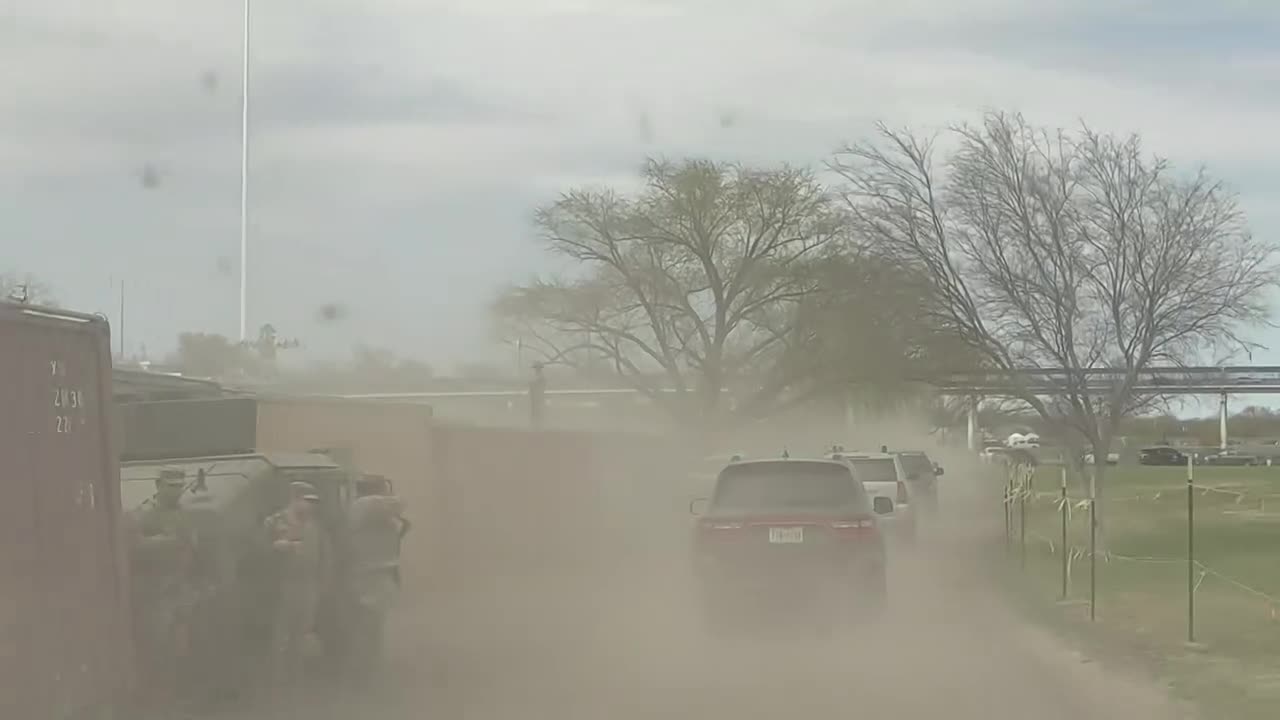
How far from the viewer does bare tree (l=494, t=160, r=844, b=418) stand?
43.9 metres

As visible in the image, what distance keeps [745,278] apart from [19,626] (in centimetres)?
3779

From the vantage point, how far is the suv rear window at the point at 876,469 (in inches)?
1053

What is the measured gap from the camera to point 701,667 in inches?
517

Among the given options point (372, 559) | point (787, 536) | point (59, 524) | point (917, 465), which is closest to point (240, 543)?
point (372, 559)

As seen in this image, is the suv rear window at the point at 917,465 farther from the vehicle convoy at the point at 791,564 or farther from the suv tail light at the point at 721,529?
the suv tail light at the point at 721,529

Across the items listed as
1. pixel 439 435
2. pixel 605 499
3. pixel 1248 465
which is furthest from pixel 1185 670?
pixel 1248 465

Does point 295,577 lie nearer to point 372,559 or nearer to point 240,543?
point 240,543

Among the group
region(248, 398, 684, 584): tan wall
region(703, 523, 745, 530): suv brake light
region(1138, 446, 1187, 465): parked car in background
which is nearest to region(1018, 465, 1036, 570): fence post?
region(248, 398, 684, 584): tan wall

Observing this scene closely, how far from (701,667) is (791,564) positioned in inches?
86.8

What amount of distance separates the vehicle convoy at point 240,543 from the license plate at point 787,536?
356 centimetres

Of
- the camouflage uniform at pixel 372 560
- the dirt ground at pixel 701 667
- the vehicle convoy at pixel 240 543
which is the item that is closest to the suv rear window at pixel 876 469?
the dirt ground at pixel 701 667

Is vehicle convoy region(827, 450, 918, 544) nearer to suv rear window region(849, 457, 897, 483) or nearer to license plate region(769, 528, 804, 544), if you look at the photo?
suv rear window region(849, 457, 897, 483)

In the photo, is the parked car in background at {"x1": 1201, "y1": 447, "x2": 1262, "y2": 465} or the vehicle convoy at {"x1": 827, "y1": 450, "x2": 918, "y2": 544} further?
the parked car in background at {"x1": 1201, "y1": 447, "x2": 1262, "y2": 465}

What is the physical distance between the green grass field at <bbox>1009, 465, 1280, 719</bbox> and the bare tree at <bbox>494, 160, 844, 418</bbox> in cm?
967
